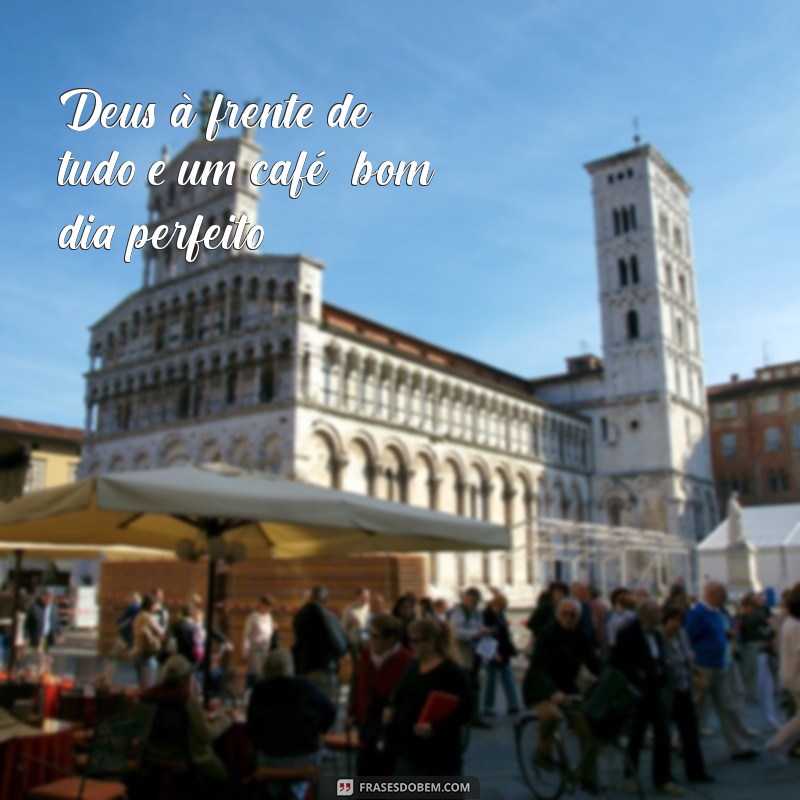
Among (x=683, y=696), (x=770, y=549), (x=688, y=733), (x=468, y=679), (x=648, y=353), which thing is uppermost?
(x=648, y=353)

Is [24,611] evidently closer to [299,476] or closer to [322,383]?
[299,476]

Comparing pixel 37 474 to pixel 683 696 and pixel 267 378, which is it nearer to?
pixel 267 378

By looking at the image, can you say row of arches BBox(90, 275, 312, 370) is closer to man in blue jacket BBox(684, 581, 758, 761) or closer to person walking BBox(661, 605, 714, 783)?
man in blue jacket BBox(684, 581, 758, 761)

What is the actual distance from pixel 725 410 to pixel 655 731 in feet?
182

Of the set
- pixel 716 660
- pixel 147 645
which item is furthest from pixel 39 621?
pixel 716 660

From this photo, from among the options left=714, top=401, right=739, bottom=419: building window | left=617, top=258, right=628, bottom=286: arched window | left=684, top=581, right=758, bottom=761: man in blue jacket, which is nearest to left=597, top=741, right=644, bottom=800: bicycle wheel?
left=684, top=581, right=758, bottom=761: man in blue jacket

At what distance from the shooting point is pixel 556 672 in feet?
20.2

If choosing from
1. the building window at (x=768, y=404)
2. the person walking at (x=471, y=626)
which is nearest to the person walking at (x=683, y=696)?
the person walking at (x=471, y=626)

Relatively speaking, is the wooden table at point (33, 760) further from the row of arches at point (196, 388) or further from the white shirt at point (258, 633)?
the row of arches at point (196, 388)

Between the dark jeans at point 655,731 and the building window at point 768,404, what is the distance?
5397cm

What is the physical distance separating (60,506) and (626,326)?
Answer: 49283 mm

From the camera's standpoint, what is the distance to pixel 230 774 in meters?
5.51

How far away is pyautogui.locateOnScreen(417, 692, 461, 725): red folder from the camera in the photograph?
4137 millimetres

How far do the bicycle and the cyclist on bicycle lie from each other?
0.06 meters
